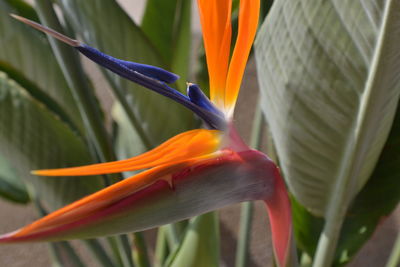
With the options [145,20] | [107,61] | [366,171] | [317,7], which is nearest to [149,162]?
[107,61]

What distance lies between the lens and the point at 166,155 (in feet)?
0.90

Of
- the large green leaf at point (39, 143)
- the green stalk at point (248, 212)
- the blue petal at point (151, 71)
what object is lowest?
the green stalk at point (248, 212)

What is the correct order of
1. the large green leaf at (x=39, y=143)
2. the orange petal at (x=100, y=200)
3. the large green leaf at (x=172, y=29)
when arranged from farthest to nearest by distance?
the large green leaf at (x=172, y=29)
the large green leaf at (x=39, y=143)
the orange petal at (x=100, y=200)

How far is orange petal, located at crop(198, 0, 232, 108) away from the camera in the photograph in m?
0.31

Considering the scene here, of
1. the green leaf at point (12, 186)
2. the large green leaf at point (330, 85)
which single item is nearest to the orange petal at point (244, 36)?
the large green leaf at point (330, 85)

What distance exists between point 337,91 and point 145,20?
346mm

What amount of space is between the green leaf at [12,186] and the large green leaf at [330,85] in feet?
1.29

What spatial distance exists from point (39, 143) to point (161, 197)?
1.19ft

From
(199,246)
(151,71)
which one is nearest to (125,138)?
(199,246)

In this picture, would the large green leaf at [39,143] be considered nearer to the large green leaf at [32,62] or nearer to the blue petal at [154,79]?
the large green leaf at [32,62]

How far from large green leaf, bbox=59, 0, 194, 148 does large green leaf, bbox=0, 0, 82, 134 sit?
10cm

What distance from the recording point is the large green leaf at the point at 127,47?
52cm

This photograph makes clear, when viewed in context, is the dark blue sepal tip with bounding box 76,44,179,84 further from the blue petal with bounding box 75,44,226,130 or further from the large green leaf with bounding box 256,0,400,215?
the large green leaf with bounding box 256,0,400,215

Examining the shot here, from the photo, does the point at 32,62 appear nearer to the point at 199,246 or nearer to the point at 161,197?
the point at 199,246
